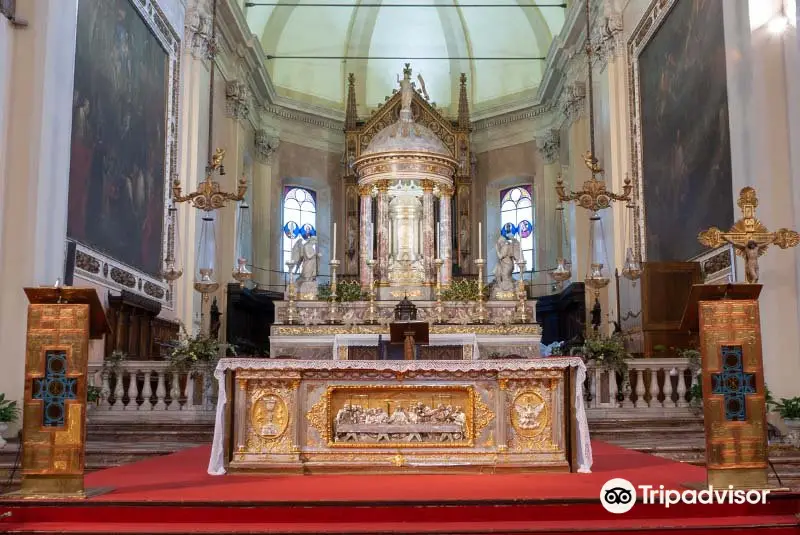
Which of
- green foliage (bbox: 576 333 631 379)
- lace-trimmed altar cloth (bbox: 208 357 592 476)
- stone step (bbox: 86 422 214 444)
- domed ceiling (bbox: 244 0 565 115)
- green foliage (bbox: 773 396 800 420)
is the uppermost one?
domed ceiling (bbox: 244 0 565 115)

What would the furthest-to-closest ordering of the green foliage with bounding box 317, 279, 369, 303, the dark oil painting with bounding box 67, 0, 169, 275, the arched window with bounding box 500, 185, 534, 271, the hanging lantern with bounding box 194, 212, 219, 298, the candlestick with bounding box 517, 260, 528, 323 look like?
the arched window with bounding box 500, 185, 534, 271 → the green foliage with bounding box 317, 279, 369, 303 → the candlestick with bounding box 517, 260, 528, 323 → the dark oil painting with bounding box 67, 0, 169, 275 → the hanging lantern with bounding box 194, 212, 219, 298

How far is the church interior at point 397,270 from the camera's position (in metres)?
6.00

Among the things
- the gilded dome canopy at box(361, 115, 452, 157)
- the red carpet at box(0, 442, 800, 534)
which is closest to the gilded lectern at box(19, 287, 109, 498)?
the red carpet at box(0, 442, 800, 534)

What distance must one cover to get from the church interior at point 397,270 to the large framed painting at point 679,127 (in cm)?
7

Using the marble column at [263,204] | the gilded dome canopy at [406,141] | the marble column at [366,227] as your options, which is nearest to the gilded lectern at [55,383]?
the marble column at [366,227]

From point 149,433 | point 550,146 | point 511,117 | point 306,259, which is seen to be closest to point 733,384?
point 149,433

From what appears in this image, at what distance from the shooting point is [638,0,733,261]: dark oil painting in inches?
463

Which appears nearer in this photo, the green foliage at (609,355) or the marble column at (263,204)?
the green foliage at (609,355)

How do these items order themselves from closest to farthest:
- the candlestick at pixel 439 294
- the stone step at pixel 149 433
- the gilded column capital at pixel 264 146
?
the stone step at pixel 149 433 → the candlestick at pixel 439 294 → the gilded column capital at pixel 264 146

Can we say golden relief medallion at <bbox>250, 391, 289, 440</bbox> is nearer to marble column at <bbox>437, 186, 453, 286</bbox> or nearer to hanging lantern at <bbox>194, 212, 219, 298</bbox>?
hanging lantern at <bbox>194, 212, 219, 298</bbox>

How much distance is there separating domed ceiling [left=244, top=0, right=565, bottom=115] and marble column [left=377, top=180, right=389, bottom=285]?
7699 millimetres

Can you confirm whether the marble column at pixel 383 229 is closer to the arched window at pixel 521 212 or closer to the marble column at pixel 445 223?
the marble column at pixel 445 223

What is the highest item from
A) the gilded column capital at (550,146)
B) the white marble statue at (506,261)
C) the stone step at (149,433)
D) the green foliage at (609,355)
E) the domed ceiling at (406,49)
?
the domed ceiling at (406,49)

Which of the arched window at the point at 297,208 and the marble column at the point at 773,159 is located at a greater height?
the arched window at the point at 297,208
